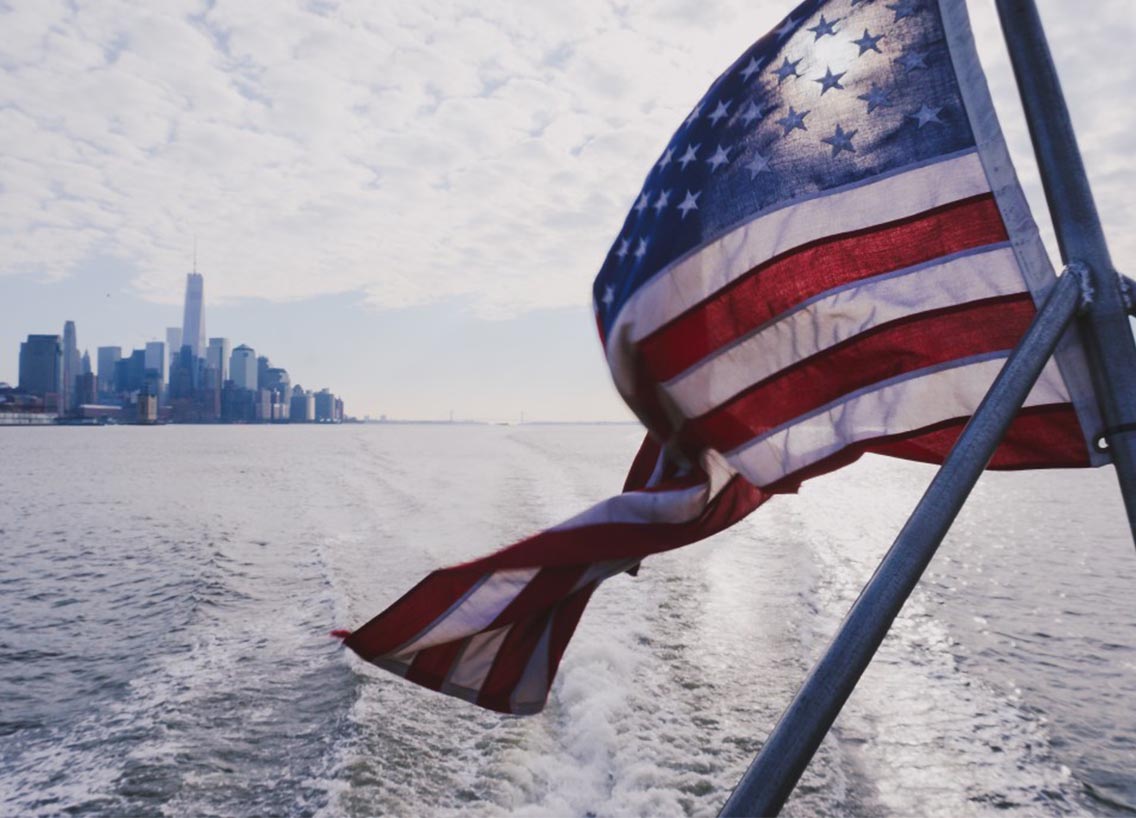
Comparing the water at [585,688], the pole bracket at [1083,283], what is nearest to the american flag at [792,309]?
the pole bracket at [1083,283]

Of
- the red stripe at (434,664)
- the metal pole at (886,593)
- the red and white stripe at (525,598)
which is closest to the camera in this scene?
the metal pole at (886,593)

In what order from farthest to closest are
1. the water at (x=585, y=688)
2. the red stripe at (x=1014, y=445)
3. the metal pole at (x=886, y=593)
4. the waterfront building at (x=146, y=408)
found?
the waterfront building at (x=146, y=408), the water at (x=585, y=688), the red stripe at (x=1014, y=445), the metal pole at (x=886, y=593)

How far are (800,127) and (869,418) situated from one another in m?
0.92

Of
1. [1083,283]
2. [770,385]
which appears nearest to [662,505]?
[770,385]

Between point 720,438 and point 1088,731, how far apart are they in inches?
268

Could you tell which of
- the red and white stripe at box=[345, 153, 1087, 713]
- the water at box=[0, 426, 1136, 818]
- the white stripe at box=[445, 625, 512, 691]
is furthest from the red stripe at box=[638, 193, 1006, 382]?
the water at box=[0, 426, 1136, 818]

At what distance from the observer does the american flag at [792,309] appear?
7.23ft

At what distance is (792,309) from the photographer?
8.26 ft

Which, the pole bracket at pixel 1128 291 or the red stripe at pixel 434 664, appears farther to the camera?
the red stripe at pixel 434 664

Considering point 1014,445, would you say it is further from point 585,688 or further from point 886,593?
point 585,688

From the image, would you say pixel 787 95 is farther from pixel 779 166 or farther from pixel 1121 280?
pixel 1121 280

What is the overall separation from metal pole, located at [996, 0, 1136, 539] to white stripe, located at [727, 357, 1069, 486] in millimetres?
322

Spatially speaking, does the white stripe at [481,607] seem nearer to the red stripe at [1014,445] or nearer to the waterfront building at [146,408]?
the red stripe at [1014,445]

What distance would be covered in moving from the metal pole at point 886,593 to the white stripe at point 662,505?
859mm
